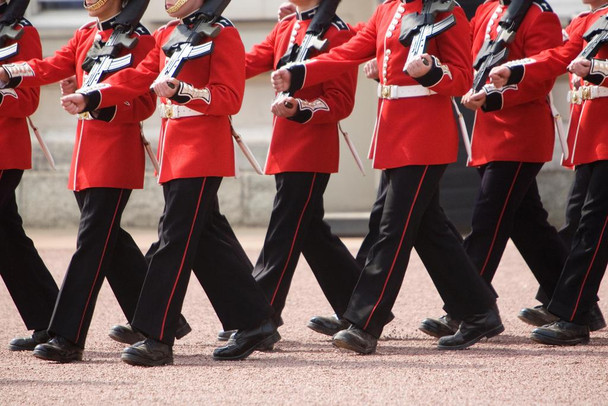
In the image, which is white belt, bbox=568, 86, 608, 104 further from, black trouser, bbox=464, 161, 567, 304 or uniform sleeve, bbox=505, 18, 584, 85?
black trouser, bbox=464, 161, 567, 304

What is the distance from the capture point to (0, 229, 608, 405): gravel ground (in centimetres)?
387

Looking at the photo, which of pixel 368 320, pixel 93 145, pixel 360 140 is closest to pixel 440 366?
pixel 368 320

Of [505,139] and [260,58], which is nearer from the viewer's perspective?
[505,139]

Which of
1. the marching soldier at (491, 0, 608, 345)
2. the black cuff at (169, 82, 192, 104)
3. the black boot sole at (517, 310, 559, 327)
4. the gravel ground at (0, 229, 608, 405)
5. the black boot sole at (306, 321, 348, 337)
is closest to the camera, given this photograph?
the gravel ground at (0, 229, 608, 405)

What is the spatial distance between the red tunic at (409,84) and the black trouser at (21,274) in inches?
54.3

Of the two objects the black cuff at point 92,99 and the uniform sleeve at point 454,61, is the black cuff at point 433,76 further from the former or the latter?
the black cuff at point 92,99

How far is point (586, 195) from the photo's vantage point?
5.02 m

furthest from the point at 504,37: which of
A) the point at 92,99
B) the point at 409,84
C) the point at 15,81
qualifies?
the point at 15,81

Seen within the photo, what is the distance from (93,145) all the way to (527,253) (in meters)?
1.93

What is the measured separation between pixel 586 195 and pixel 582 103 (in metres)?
0.39

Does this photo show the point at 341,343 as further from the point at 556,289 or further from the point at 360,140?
the point at 360,140

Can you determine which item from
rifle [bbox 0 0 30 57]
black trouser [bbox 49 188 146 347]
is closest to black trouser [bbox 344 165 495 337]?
black trouser [bbox 49 188 146 347]

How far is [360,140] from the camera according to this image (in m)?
10.6

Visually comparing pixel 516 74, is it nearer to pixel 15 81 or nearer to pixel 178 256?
pixel 178 256
